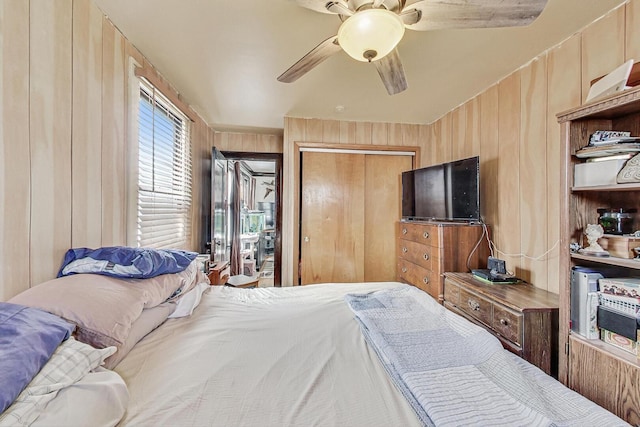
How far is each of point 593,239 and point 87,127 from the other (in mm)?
2580

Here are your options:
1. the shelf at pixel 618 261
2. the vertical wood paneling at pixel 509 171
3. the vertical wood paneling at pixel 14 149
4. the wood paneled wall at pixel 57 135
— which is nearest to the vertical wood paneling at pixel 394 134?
the vertical wood paneling at pixel 509 171

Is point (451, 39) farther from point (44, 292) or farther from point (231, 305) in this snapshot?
point (44, 292)

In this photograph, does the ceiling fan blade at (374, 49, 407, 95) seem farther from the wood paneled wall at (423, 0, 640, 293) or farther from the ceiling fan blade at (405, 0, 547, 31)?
the wood paneled wall at (423, 0, 640, 293)

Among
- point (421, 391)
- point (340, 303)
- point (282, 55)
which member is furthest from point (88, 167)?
point (421, 391)

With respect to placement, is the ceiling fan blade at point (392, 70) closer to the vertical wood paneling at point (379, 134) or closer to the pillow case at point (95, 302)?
the vertical wood paneling at point (379, 134)

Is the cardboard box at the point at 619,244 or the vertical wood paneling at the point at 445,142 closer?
the cardboard box at the point at 619,244

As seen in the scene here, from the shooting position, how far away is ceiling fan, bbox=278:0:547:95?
1.13m

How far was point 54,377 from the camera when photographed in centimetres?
71

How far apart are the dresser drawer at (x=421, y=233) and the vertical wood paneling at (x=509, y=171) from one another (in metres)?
0.52

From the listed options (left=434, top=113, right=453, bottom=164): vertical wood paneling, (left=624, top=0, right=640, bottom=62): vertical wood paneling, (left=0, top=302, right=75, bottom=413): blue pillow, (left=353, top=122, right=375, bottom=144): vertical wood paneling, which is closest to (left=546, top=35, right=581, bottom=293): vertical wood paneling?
(left=624, top=0, right=640, bottom=62): vertical wood paneling

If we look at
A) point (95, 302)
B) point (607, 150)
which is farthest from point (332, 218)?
point (95, 302)

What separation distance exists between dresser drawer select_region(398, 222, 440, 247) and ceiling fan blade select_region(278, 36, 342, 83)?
1666 millimetres

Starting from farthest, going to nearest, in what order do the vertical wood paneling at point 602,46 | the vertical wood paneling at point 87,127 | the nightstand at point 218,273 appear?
the nightstand at point 218,273 → the vertical wood paneling at point 602,46 → the vertical wood paneling at point 87,127

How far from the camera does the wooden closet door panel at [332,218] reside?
11.0 ft
